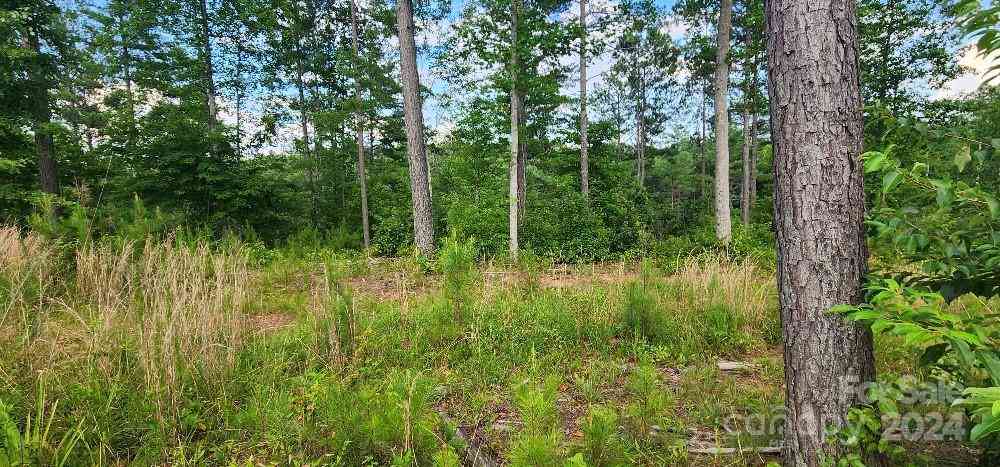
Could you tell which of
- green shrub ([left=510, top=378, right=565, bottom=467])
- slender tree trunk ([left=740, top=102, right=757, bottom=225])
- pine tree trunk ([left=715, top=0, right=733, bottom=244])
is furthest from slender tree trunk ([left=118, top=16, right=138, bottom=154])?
slender tree trunk ([left=740, top=102, right=757, bottom=225])

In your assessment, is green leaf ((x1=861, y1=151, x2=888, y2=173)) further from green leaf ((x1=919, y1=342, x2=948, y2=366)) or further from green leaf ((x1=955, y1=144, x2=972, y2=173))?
green leaf ((x1=919, y1=342, x2=948, y2=366))

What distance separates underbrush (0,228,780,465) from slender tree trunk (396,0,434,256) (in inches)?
140

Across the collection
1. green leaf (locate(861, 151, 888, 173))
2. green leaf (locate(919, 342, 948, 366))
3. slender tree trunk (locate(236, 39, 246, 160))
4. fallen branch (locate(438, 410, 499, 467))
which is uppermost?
slender tree trunk (locate(236, 39, 246, 160))

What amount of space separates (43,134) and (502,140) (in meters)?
10.8

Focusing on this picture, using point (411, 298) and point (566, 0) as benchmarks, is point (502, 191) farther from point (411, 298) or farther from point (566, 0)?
point (411, 298)

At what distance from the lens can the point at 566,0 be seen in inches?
388

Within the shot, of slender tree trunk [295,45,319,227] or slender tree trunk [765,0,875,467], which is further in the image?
slender tree trunk [295,45,319,227]

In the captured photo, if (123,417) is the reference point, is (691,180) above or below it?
above

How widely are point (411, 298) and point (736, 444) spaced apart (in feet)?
11.6

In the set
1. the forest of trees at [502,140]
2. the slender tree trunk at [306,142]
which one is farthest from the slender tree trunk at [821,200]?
the slender tree trunk at [306,142]

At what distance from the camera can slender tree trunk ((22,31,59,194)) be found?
896cm

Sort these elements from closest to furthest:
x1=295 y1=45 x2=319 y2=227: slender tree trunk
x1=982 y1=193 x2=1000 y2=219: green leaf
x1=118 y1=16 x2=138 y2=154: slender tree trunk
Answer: x1=982 y1=193 x2=1000 y2=219: green leaf < x1=118 y1=16 x2=138 y2=154: slender tree trunk < x1=295 y1=45 x2=319 y2=227: slender tree trunk

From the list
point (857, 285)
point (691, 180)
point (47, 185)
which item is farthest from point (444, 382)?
point (691, 180)

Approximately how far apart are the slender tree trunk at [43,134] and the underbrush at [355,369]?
7.48m
